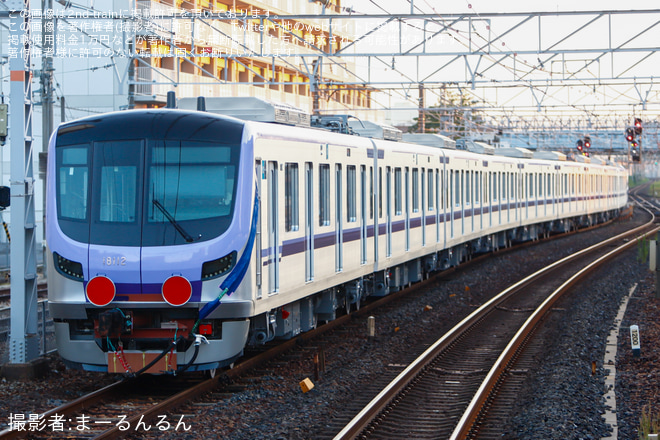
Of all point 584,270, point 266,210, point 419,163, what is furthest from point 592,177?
point 266,210

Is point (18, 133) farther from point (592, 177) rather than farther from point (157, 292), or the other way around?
point (592, 177)

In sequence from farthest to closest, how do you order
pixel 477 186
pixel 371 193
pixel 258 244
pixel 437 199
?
pixel 477 186 → pixel 437 199 → pixel 371 193 → pixel 258 244

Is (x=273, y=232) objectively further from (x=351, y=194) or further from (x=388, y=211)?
(x=388, y=211)

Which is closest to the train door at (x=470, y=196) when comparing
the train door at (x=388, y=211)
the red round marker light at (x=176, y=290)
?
the train door at (x=388, y=211)

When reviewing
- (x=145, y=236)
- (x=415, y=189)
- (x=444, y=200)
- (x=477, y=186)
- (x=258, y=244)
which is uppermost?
(x=477, y=186)

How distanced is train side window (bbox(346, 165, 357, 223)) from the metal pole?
14.8ft

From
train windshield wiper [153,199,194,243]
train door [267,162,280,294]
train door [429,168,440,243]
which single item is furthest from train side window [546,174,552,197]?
train windshield wiper [153,199,194,243]

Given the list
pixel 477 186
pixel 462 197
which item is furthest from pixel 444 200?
pixel 477 186

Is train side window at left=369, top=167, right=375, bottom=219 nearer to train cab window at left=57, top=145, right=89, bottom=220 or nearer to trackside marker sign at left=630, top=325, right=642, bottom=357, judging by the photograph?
trackside marker sign at left=630, top=325, right=642, bottom=357

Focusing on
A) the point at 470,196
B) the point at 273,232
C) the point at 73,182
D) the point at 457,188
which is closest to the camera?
the point at 73,182

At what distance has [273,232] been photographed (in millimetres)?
10461

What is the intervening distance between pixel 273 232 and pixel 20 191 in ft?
9.18

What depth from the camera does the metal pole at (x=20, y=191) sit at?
34.6ft

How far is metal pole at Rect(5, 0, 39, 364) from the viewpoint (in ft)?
34.6
